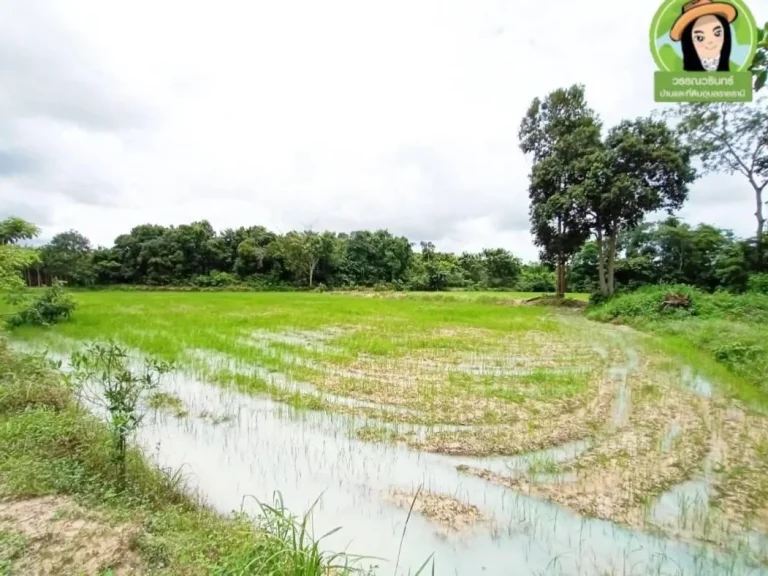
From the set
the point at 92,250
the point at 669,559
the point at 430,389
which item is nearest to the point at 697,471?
the point at 669,559

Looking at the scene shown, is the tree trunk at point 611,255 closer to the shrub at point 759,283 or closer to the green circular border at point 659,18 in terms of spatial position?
the shrub at point 759,283

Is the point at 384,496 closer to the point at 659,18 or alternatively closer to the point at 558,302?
the point at 659,18

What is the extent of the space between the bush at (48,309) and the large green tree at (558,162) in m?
21.3

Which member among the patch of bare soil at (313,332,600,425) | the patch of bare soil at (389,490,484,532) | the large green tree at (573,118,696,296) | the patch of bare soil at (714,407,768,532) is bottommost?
the patch of bare soil at (714,407,768,532)

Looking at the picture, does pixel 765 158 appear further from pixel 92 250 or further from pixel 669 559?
pixel 92 250

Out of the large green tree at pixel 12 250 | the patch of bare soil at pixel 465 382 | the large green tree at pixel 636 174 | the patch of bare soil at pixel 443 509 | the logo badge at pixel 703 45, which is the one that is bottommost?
the patch of bare soil at pixel 443 509

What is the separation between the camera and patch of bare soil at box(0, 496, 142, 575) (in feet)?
6.59

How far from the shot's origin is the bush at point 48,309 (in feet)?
37.0

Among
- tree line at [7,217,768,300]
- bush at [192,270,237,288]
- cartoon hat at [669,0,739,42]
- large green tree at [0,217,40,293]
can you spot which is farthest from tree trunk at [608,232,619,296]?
bush at [192,270,237,288]

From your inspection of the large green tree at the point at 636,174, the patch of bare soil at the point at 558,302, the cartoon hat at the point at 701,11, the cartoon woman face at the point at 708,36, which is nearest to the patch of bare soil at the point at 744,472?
the cartoon woman face at the point at 708,36

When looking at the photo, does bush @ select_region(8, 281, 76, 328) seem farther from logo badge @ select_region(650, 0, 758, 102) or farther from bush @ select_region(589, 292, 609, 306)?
bush @ select_region(589, 292, 609, 306)

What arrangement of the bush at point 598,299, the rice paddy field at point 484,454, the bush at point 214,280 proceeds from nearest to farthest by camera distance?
the rice paddy field at point 484,454, the bush at point 598,299, the bush at point 214,280

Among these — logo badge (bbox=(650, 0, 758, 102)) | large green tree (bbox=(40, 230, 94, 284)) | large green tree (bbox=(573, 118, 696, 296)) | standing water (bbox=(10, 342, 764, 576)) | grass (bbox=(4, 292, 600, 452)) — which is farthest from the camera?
large green tree (bbox=(40, 230, 94, 284))

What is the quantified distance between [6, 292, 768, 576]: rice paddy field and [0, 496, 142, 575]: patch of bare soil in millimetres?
935
